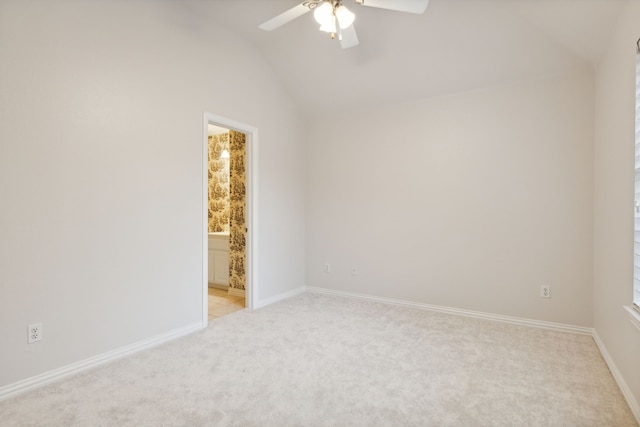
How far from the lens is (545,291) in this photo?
3.18 meters

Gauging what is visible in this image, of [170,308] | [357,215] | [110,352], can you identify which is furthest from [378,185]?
[110,352]

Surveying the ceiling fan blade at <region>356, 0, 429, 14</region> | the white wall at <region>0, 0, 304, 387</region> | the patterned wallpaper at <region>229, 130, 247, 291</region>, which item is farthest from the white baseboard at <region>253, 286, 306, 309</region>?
the ceiling fan blade at <region>356, 0, 429, 14</region>

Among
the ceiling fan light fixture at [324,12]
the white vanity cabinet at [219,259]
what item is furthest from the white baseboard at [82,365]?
the ceiling fan light fixture at [324,12]

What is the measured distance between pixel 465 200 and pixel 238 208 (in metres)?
2.84

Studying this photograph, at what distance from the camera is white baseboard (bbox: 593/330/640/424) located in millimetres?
1786

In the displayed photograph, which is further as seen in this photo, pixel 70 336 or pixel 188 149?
pixel 188 149

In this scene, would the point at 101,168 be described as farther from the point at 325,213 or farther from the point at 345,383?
the point at 325,213

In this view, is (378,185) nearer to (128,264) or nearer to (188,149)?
(188,149)

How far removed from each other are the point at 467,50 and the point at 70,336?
410 centimetres

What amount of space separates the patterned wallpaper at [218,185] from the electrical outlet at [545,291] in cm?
471

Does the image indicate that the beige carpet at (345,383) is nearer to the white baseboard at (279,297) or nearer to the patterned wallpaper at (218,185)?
the white baseboard at (279,297)

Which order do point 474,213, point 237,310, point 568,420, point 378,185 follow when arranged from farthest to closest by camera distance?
point 378,185, point 237,310, point 474,213, point 568,420

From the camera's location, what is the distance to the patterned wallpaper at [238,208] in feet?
14.3

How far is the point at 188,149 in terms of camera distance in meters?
3.06
